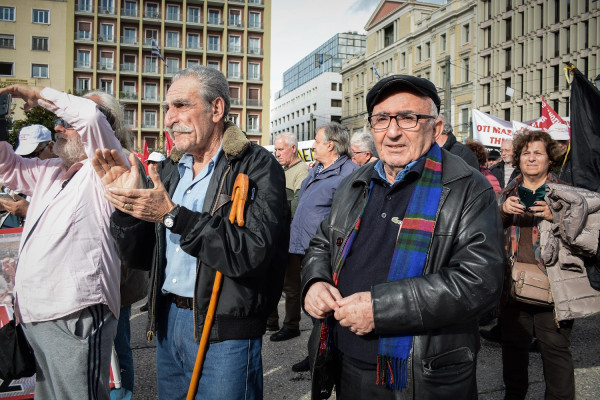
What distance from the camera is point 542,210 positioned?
10.2ft

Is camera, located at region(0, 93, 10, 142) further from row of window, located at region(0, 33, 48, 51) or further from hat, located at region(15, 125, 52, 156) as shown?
row of window, located at region(0, 33, 48, 51)

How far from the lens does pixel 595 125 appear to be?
3.70 m

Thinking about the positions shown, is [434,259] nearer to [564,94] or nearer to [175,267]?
[175,267]

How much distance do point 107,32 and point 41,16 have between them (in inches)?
266

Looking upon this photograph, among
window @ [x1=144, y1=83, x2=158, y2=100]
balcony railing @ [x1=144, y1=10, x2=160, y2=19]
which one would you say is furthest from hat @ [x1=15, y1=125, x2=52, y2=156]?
balcony railing @ [x1=144, y1=10, x2=160, y2=19]

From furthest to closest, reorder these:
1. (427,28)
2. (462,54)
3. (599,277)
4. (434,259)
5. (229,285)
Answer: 1. (427,28)
2. (462,54)
3. (599,277)
4. (229,285)
5. (434,259)

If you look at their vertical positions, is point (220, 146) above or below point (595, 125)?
below

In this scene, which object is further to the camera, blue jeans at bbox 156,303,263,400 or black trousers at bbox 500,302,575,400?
black trousers at bbox 500,302,575,400

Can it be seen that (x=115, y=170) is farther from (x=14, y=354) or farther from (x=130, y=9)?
(x=130, y=9)

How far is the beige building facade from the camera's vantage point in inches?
1820

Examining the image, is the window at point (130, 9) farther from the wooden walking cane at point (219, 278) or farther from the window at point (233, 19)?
the wooden walking cane at point (219, 278)

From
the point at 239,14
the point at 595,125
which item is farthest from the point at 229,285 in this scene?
the point at 239,14

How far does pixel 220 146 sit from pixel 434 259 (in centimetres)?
116

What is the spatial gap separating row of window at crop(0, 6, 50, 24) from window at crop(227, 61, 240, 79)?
60.7ft
